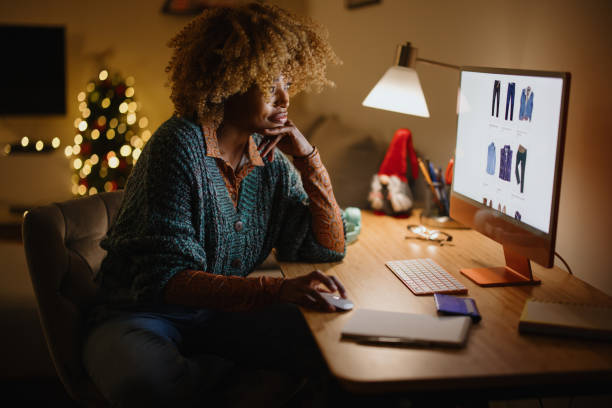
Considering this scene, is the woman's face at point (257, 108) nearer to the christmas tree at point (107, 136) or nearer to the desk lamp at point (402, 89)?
the desk lamp at point (402, 89)

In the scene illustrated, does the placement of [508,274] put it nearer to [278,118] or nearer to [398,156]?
[278,118]

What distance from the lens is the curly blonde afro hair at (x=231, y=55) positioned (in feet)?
4.37

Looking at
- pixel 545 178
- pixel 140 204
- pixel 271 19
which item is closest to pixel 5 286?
pixel 140 204

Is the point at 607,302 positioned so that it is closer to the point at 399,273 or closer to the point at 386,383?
the point at 399,273

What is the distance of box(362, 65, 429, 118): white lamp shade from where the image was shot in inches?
72.2

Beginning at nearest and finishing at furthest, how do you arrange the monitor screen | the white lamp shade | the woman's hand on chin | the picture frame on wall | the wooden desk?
the wooden desk
the woman's hand on chin
the white lamp shade
the picture frame on wall
the monitor screen

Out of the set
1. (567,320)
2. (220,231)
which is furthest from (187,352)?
(567,320)

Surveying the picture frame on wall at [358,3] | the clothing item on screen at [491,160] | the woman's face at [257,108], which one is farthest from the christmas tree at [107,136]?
the clothing item on screen at [491,160]

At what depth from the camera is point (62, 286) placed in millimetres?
1377

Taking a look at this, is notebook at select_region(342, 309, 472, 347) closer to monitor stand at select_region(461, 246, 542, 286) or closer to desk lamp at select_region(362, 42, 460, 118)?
monitor stand at select_region(461, 246, 542, 286)

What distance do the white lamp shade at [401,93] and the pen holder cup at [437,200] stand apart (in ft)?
0.87

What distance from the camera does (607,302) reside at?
49.0 inches

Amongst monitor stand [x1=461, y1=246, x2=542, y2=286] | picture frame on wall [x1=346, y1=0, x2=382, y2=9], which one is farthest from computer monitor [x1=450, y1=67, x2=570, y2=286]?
picture frame on wall [x1=346, y1=0, x2=382, y2=9]

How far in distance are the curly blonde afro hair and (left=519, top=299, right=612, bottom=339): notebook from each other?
0.78 metres
